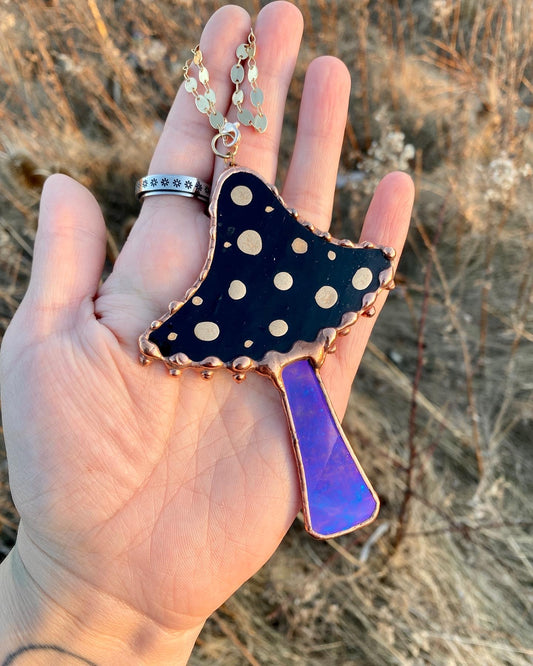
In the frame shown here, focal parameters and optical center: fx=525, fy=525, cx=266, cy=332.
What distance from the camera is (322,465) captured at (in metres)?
1.76

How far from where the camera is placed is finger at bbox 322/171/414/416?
1942 mm

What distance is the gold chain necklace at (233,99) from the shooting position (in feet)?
6.77

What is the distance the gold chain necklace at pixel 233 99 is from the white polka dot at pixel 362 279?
0.66 m

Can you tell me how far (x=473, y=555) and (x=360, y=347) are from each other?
4.25 ft

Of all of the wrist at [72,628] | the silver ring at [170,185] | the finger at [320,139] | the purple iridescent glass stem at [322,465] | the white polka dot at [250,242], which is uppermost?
the finger at [320,139]

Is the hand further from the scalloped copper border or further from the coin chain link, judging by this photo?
the coin chain link

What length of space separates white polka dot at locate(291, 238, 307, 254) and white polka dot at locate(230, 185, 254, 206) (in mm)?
228

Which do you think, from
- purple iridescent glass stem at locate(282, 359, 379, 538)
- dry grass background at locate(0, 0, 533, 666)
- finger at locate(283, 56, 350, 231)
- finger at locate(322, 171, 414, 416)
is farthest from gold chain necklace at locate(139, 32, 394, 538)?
dry grass background at locate(0, 0, 533, 666)

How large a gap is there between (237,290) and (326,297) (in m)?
0.32

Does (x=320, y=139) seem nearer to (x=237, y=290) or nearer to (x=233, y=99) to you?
(x=233, y=99)

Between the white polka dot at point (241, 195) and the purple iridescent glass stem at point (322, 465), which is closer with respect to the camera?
the purple iridescent glass stem at point (322, 465)

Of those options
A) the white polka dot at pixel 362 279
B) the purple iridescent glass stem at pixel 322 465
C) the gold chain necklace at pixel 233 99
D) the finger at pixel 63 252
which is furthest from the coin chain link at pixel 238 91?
the purple iridescent glass stem at pixel 322 465

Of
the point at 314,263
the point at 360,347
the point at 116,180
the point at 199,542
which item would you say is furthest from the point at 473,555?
the point at 116,180

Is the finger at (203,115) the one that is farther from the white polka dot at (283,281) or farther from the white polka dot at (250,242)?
the white polka dot at (283,281)
